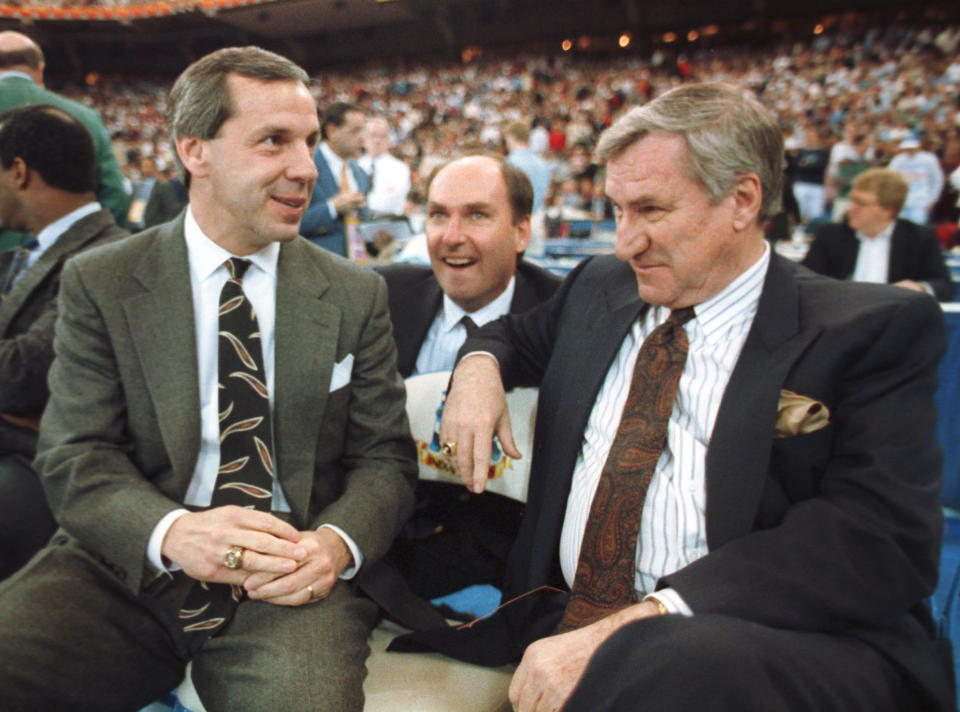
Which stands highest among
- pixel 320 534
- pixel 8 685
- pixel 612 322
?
pixel 612 322

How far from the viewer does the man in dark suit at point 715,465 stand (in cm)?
103

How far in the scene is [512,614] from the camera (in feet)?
4.80

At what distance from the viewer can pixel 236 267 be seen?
1527mm

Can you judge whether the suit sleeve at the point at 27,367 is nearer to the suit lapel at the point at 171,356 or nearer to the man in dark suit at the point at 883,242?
the suit lapel at the point at 171,356

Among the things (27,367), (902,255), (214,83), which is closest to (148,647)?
(27,367)

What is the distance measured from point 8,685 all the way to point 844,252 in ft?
14.6

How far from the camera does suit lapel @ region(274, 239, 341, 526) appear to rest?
1492mm

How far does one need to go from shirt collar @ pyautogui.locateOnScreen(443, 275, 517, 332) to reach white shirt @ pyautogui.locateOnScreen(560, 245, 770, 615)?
2.73 ft

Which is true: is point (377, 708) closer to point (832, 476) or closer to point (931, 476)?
point (832, 476)

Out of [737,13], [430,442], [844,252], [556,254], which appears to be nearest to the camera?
[430,442]

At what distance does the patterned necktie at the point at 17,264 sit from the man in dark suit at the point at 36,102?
28.2 inches

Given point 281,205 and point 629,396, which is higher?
point 281,205

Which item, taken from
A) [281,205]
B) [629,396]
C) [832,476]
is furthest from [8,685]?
[832,476]

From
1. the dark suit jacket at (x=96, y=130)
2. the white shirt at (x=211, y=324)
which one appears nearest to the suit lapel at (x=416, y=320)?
the white shirt at (x=211, y=324)
